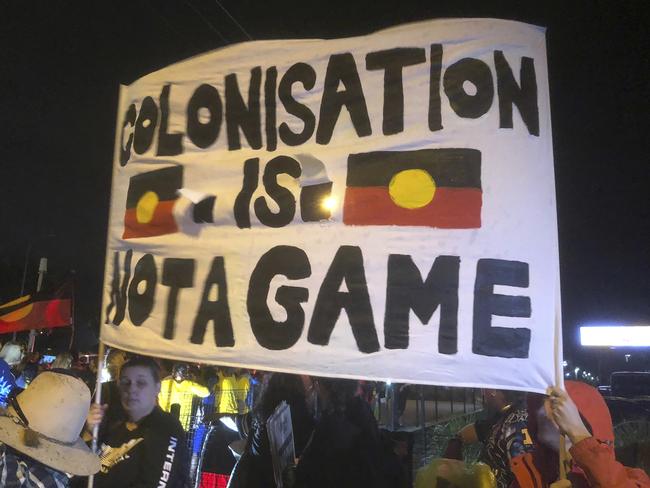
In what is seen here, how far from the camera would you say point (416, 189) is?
8.76ft

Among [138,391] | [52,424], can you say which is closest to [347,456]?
[138,391]

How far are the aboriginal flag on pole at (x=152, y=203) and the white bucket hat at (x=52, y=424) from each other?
1067 mm

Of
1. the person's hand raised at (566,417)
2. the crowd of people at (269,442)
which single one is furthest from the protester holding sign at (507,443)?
the person's hand raised at (566,417)

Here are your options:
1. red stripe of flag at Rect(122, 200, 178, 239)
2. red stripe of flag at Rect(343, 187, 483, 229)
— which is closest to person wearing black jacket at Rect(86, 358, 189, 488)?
red stripe of flag at Rect(122, 200, 178, 239)

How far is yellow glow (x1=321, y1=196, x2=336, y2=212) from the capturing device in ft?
9.04

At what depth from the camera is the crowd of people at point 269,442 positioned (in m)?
2.18

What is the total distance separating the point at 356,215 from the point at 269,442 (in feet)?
6.86

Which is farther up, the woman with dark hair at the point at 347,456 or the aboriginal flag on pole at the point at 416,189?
the aboriginal flag on pole at the point at 416,189

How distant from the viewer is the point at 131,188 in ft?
11.1

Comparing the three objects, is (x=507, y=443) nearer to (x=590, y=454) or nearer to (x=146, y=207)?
(x=590, y=454)

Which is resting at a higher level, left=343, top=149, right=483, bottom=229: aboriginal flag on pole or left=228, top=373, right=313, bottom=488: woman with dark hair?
left=343, top=149, right=483, bottom=229: aboriginal flag on pole

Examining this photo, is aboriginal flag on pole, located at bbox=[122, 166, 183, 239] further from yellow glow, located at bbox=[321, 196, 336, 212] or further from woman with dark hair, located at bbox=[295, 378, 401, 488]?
woman with dark hair, located at bbox=[295, 378, 401, 488]

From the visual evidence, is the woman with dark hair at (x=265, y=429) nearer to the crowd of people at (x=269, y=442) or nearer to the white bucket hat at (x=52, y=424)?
the crowd of people at (x=269, y=442)

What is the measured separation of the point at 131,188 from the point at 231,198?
2.59ft
